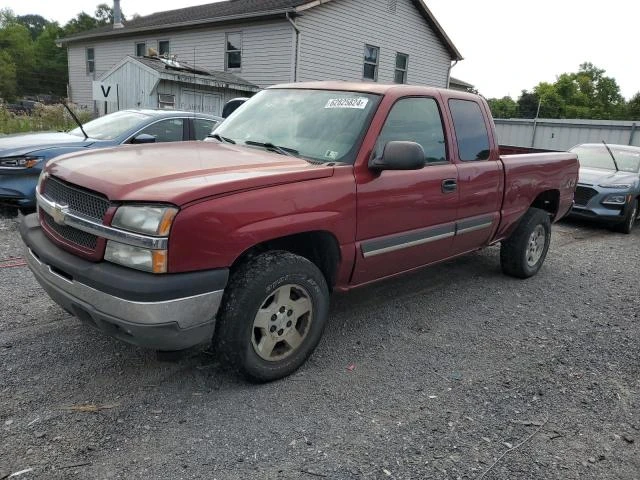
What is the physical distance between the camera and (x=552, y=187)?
570cm

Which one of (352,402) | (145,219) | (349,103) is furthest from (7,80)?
(352,402)

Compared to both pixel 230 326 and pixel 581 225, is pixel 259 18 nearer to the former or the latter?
pixel 581 225

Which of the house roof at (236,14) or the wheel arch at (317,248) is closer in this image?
the wheel arch at (317,248)

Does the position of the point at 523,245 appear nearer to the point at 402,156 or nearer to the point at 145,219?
the point at 402,156

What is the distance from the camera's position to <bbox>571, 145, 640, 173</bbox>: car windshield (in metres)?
9.97

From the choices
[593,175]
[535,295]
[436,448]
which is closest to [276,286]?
[436,448]

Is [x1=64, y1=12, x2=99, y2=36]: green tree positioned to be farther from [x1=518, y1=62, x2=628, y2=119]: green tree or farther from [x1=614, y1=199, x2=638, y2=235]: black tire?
[x1=614, y1=199, x2=638, y2=235]: black tire

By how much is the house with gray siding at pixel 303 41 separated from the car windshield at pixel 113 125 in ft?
30.2

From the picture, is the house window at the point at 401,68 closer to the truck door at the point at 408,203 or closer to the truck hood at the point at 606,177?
the truck hood at the point at 606,177

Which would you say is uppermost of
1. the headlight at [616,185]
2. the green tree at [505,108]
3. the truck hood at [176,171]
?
the green tree at [505,108]

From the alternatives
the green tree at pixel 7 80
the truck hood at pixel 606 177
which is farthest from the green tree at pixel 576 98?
the truck hood at pixel 606 177

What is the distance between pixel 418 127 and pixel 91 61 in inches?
1073

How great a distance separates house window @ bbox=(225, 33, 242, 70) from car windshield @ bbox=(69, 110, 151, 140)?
41.4 ft

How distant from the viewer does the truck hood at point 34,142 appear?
6410mm
